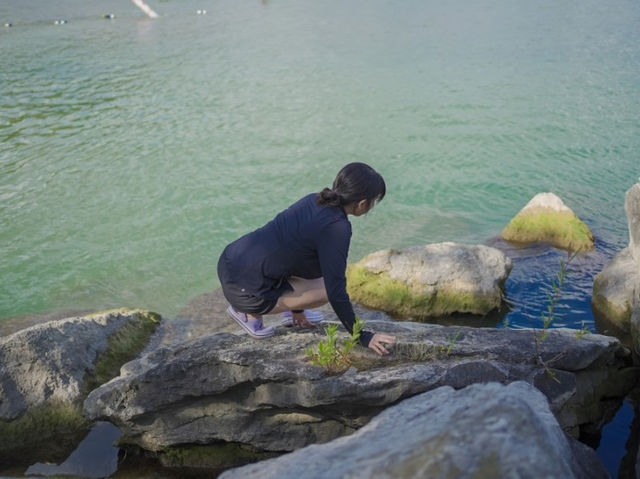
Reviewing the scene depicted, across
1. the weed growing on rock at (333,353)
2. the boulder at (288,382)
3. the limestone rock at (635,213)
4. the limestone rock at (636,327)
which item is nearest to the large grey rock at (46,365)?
the boulder at (288,382)

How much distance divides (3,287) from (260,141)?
7.38m

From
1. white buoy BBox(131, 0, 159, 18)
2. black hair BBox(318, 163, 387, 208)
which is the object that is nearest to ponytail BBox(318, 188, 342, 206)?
black hair BBox(318, 163, 387, 208)

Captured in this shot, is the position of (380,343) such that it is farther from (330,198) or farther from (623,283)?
(623,283)

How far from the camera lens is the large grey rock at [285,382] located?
551 cm

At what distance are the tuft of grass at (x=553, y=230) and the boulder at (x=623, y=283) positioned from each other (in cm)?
180

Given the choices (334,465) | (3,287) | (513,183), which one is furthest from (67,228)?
(334,465)

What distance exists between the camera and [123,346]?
785 centimetres

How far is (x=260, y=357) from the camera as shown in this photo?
19.2ft

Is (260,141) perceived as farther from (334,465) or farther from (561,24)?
(561,24)

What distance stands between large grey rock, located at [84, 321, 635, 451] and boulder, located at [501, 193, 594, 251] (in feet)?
17.1

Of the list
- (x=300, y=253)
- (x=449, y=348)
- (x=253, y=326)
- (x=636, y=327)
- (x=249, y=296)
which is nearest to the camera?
(x=449, y=348)

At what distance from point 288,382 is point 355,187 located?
1681mm

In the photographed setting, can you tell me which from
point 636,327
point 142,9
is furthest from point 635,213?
point 142,9

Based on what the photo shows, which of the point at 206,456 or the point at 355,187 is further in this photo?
the point at 206,456
